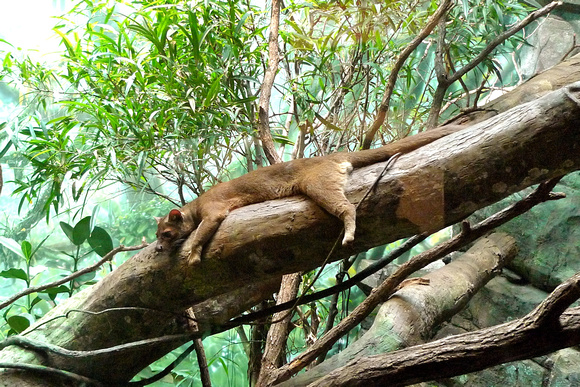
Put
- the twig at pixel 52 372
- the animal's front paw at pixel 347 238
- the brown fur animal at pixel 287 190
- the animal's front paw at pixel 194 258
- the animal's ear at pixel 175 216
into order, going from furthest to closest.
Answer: the animal's ear at pixel 175 216
the twig at pixel 52 372
the animal's front paw at pixel 194 258
the brown fur animal at pixel 287 190
the animal's front paw at pixel 347 238

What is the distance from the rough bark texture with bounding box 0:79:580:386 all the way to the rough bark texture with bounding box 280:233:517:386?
69cm

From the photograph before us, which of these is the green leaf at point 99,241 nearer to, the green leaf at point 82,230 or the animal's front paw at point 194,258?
the green leaf at point 82,230

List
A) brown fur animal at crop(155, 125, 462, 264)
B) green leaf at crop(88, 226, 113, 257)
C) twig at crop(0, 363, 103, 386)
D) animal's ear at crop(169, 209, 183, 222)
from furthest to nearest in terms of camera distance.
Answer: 1. green leaf at crop(88, 226, 113, 257)
2. animal's ear at crop(169, 209, 183, 222)
3. twig at crop(0, 363, 103, 386)
4. brown fur animal at crop(155, 125, 462, 264)

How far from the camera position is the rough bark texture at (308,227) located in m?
1.46

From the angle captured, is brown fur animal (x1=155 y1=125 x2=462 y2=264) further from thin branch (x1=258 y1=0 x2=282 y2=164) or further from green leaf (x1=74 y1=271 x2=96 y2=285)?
green leaf (x1=74 y1=271 x2=96 y2=285)

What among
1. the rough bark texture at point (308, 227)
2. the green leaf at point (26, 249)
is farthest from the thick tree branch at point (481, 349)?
the green leaf at point (26, 249)

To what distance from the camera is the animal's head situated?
2139 mm

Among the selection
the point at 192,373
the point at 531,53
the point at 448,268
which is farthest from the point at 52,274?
the point at 531,53

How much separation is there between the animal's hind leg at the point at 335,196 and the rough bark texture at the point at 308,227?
0.04 m

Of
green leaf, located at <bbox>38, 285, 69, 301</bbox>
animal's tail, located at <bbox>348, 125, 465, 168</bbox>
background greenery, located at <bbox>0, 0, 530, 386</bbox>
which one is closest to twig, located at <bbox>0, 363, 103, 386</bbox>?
background greenery, located at <bbox>0, 0, 530, 386</bbox>

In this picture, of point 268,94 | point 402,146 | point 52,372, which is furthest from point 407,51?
point 52,372

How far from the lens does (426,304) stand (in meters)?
2.89

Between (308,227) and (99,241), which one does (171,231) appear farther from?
(99,241)

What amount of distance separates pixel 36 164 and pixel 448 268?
114 inches
